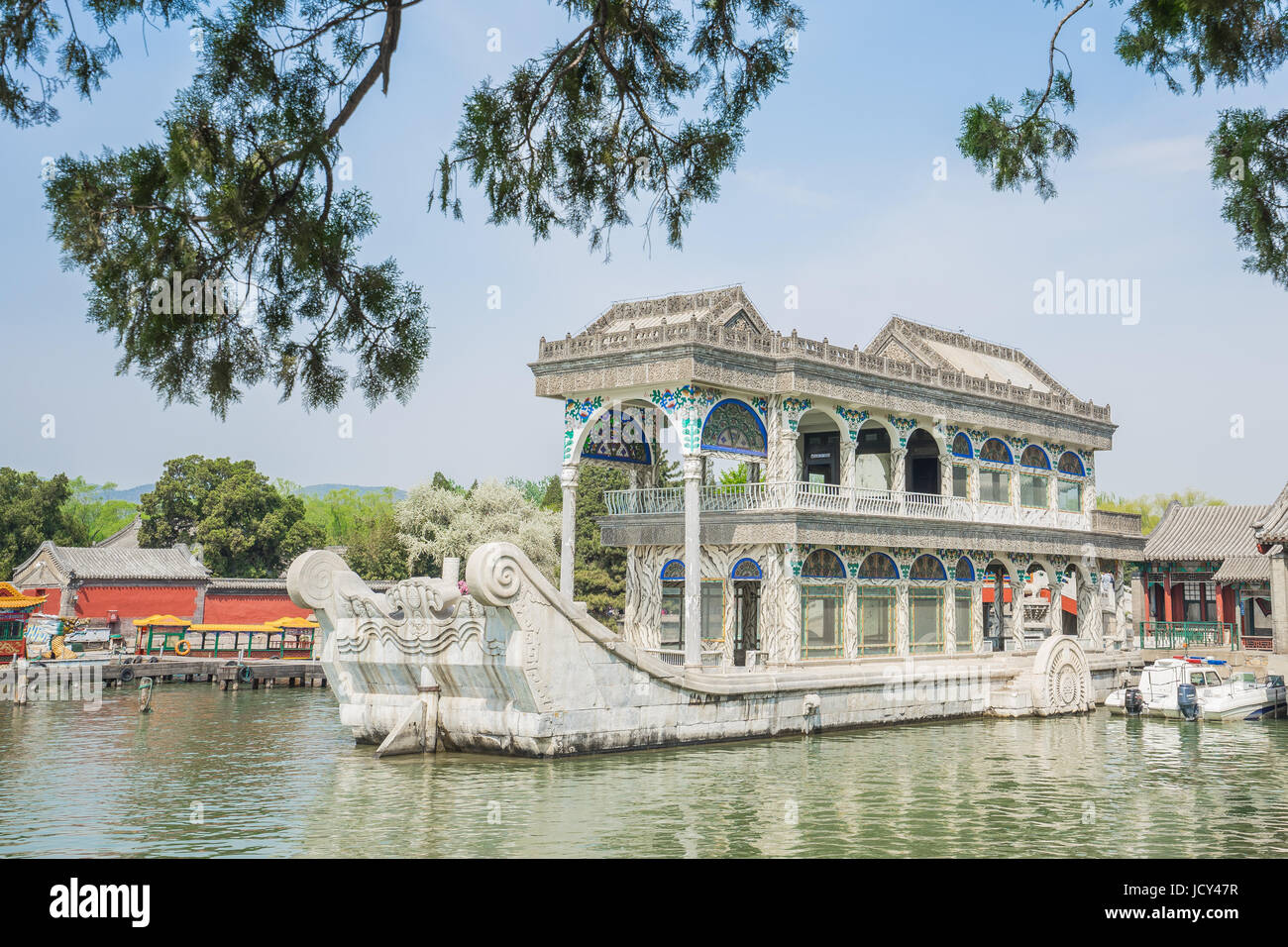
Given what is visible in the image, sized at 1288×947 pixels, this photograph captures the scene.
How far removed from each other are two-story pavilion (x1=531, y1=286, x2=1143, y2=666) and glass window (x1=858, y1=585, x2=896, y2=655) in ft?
0.14

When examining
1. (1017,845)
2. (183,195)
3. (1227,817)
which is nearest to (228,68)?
(183,195)

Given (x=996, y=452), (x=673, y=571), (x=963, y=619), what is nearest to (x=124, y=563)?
(x=673, y=571)

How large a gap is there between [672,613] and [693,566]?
3.48 m

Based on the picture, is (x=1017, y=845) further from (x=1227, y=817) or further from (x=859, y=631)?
(x=859, y=631)

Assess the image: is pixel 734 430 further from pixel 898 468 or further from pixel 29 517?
pixel 29 517

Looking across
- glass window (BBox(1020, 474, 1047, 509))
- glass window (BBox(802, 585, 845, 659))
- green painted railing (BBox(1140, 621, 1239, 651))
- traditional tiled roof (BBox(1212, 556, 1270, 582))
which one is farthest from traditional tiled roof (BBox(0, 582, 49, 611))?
traditional tiled roof (BBox(1212, 556, 1270, 582))

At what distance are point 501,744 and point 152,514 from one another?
37.8m

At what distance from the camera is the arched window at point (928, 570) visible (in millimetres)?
26141

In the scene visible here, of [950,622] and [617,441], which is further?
[950,622]

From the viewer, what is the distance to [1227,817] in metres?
13.9

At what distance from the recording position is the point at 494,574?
16266 millimetres

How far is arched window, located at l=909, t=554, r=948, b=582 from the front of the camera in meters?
26.1

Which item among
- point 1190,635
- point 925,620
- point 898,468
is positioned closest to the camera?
point 898,468

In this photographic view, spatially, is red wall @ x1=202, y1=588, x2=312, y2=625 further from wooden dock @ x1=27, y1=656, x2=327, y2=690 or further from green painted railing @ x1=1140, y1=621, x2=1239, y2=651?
green painted railing @ x1=1140, y1=621, x2=1239, y2=651
